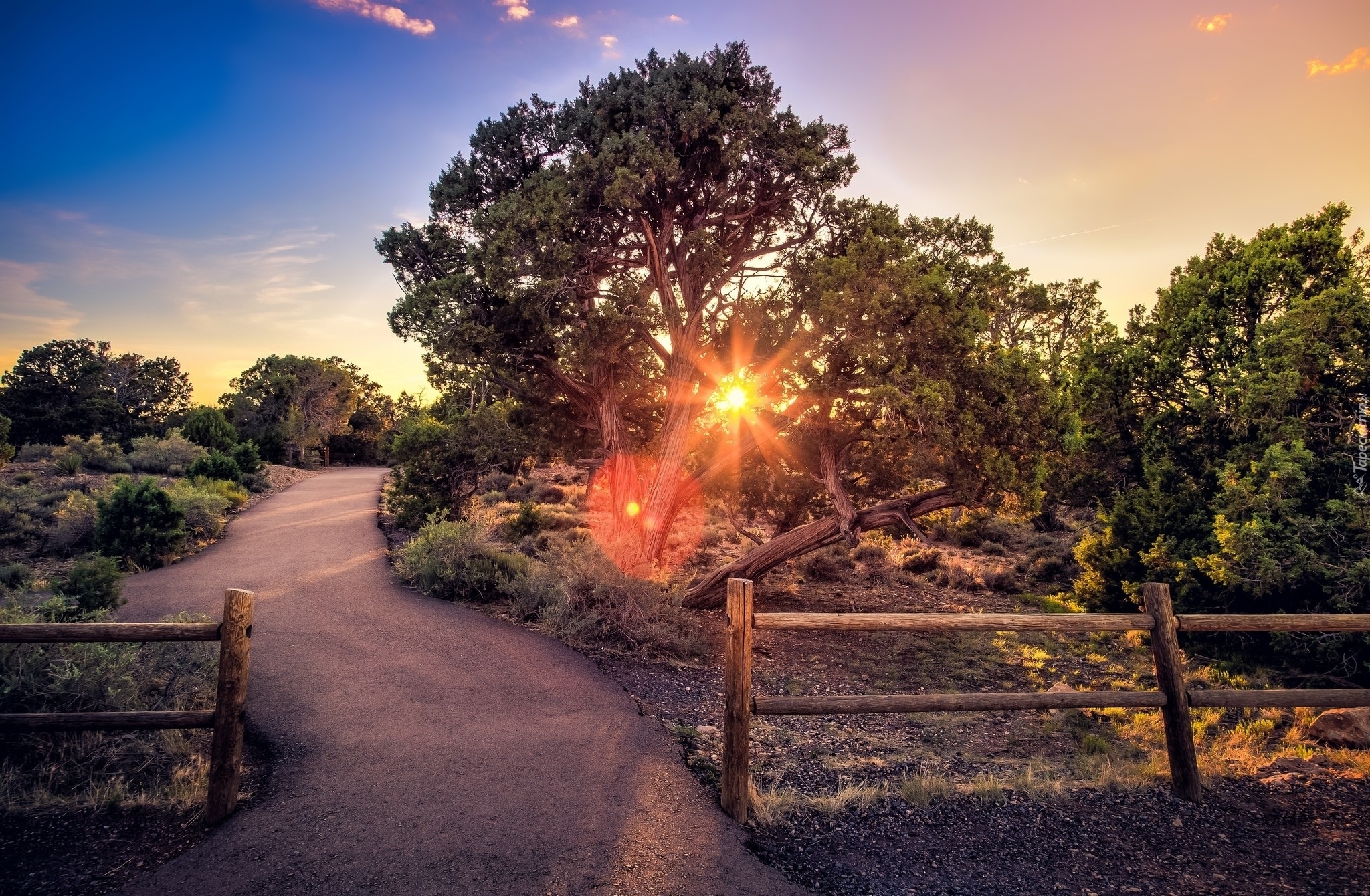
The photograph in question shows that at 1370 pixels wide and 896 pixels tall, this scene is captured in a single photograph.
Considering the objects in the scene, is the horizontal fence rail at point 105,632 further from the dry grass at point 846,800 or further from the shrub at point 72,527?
the shrub at point 72,527

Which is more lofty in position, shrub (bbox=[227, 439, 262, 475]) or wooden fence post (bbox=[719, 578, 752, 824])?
shrub (bbox=[227, 439, 262, 475])

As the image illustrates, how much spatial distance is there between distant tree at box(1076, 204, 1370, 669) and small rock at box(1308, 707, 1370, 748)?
2469 mm

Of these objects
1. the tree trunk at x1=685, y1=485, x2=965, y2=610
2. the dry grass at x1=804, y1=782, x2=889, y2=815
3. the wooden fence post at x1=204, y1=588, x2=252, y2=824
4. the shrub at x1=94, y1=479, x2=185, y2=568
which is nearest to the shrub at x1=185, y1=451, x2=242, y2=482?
the shrub at x1=94, y1=479, x2=185, y2=568

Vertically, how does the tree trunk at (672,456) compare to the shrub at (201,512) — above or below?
above

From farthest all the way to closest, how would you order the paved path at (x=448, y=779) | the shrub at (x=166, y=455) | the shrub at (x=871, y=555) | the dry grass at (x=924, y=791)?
the shrub at (x=166, y=455) → the shrub at (x=871, y=555) → the dry grass at (x=924, y=791) → the paved path at (x=448, y=779)

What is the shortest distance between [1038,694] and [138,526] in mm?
16392

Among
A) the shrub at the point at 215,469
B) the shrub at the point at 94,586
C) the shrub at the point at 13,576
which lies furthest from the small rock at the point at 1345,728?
the shrub at the point at 215,469

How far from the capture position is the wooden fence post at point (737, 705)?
15.6 feet

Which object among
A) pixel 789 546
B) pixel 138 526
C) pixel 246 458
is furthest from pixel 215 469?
pixel 789 546

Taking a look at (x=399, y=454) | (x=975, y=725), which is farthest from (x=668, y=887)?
(x=399, y=454)

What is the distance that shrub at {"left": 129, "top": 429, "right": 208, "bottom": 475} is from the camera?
2481cm

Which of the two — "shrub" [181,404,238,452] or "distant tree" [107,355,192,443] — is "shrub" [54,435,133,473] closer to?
"shrub" [181,404,238,452]

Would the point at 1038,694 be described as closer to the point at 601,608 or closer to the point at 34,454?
the point at 601,608

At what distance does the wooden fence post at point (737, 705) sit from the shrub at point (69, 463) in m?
25.8
